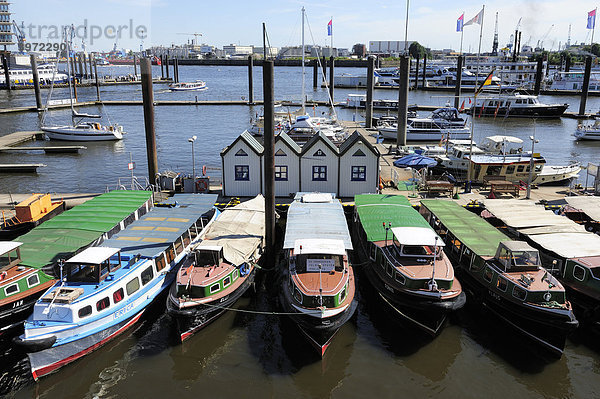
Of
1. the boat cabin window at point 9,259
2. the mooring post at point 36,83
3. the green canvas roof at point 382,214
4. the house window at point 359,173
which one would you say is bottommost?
the boat cabin window at point 9,259

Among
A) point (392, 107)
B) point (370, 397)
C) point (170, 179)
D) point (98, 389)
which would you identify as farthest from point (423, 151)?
point (392, 107)

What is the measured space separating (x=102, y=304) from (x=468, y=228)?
744 inches

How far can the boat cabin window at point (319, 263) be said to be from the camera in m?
21.0

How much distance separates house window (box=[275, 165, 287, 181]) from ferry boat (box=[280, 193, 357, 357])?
8.93 metres

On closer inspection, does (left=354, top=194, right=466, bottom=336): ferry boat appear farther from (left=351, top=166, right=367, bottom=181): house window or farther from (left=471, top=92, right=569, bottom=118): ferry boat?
(left=471, top=92, right=569, bottom=118): ferry boat

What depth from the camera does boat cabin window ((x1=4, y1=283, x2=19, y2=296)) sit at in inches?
754

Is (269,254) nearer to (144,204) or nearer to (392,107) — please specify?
(144,204)

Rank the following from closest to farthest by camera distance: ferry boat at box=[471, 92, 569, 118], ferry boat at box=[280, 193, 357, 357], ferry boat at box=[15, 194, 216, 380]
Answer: ferry boat at box=[15, 194, 216, 380] < ferry boat at box=[280, 193, 357, 357] < ferry boat at box=[471, 92, 569, 118]

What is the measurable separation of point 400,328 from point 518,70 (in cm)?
13102

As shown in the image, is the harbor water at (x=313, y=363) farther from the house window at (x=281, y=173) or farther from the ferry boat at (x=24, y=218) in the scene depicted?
the ferry boat at (x=24, y=218)

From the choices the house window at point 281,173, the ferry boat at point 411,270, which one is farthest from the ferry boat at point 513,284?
the house window at point 281,173

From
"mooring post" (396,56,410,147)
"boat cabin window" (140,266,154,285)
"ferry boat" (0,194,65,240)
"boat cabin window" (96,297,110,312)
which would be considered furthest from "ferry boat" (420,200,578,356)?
"mooring post" (396,56,410,147)

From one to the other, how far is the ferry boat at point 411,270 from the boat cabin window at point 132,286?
1138cm

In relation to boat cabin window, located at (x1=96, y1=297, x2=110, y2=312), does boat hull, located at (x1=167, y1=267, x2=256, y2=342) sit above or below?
below
